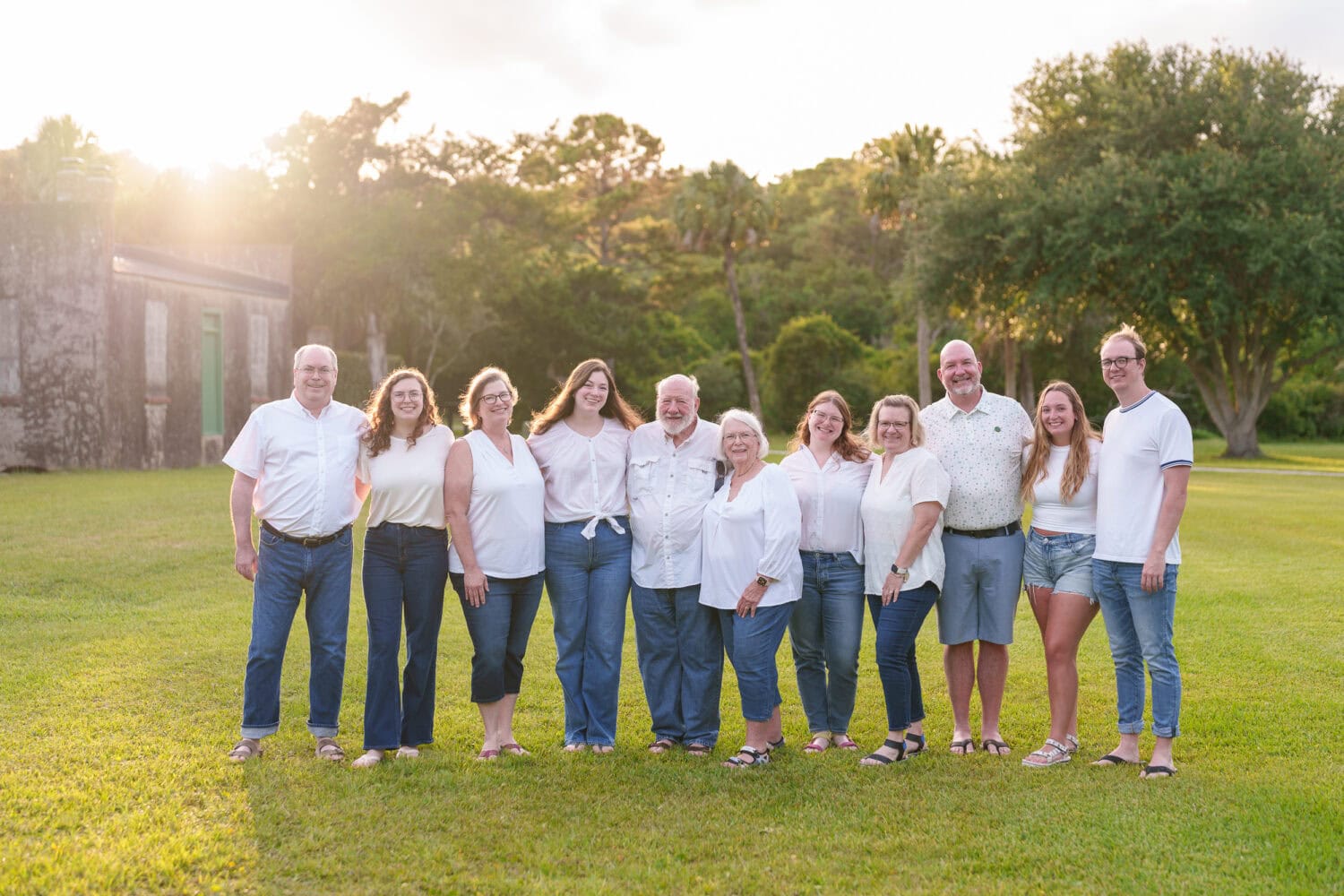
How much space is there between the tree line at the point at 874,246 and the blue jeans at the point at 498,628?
2836 centimetres

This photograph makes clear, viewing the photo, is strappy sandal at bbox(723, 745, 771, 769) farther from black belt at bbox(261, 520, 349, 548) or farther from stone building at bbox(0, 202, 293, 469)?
stone building at bbox(0, 202, 293, 469)

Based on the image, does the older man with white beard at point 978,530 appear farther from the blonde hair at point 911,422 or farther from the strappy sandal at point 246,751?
the strappy sandal at point 246,751

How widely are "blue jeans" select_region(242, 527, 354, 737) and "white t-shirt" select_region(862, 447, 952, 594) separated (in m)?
2.67

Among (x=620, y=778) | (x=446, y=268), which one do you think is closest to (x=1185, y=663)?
(x=620, y=778)

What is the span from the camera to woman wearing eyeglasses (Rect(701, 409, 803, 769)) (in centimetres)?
634

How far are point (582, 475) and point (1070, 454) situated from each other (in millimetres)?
2494

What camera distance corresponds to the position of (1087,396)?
164ft

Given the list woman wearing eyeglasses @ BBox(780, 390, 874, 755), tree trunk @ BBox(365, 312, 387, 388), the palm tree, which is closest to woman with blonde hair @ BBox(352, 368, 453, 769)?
woman wearing eyeglasses @ BBox(780, 390, 874, 755)

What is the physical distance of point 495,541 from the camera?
637cm

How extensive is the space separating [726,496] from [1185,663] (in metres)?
4.46

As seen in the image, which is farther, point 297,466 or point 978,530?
point 978,530

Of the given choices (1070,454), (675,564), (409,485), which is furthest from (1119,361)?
(409,485)

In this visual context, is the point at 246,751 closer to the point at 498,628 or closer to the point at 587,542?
the point at 498,628

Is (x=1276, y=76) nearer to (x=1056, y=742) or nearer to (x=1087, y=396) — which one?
(x=1087, y=396)
